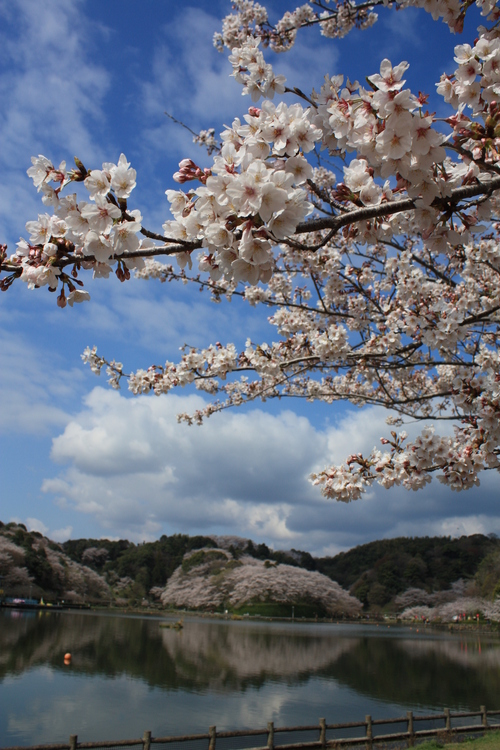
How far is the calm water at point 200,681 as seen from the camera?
11180 mm

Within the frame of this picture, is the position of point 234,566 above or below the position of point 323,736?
above

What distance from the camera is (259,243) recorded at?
1561mm

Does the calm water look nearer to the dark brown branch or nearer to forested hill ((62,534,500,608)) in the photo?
the dark brown branch

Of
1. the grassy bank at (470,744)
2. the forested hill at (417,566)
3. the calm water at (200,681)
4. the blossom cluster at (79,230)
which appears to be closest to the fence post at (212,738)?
the calm water at (200,681)

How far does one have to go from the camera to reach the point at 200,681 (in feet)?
51.4

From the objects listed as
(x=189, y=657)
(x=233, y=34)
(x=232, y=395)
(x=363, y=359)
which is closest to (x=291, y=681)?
(x=189, y=657)

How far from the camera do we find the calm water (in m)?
11.2

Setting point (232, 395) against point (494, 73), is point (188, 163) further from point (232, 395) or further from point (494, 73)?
point (232, 395)

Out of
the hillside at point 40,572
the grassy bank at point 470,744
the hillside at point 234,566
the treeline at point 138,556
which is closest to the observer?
the grassy bank at point 470,744

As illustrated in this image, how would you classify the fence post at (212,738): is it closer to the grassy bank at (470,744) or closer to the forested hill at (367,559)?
the grassy bank at (470,744)

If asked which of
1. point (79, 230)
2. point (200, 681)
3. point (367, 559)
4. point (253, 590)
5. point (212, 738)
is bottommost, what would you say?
point (200, 681)

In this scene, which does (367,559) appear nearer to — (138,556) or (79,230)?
(138,556)

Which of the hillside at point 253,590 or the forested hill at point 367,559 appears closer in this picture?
the hillside at point 253,590

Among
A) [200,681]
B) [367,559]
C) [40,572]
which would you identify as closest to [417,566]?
[367,559]
